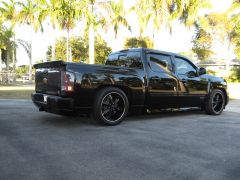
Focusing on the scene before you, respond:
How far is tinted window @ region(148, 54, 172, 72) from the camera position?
7.05m

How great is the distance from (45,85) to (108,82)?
4.46ft

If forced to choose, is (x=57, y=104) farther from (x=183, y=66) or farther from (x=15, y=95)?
(x=15, y=95)

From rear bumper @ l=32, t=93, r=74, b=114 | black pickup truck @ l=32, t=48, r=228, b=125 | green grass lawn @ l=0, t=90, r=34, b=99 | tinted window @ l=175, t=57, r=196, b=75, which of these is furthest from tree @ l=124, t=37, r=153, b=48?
rear bumper @ l=32, t=93, r=74, b=114

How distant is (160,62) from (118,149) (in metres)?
3.31

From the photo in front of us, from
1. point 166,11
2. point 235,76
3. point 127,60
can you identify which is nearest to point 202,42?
point 235,76

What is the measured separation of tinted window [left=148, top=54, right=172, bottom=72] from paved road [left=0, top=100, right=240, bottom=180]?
A: 1.25 meters

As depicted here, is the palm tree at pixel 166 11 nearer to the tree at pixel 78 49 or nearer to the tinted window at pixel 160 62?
the tree at pixel 78 49

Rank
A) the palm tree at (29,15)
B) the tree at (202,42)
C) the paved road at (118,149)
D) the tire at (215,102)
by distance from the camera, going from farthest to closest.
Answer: the tree at (202,42), the palm tree at (29,15), the tire at (215,102), the paved road at (118,149)

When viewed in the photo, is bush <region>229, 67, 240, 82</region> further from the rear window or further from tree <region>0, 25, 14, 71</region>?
tree <region>0, 25, 14, 71</region>

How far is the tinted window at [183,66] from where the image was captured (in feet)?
24.8

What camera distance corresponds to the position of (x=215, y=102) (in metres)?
8.46

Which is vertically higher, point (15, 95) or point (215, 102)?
point (215, 102)

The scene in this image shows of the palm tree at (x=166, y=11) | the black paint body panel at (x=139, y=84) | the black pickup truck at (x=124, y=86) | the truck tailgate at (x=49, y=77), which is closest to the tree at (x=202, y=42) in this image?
the palm tree at (x=166, y=11)

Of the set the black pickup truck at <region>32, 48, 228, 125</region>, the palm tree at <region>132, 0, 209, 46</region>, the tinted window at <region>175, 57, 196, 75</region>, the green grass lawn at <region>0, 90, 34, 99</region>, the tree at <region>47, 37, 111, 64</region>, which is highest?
the palm tree at <region>132, 0, 209, 46</region>
